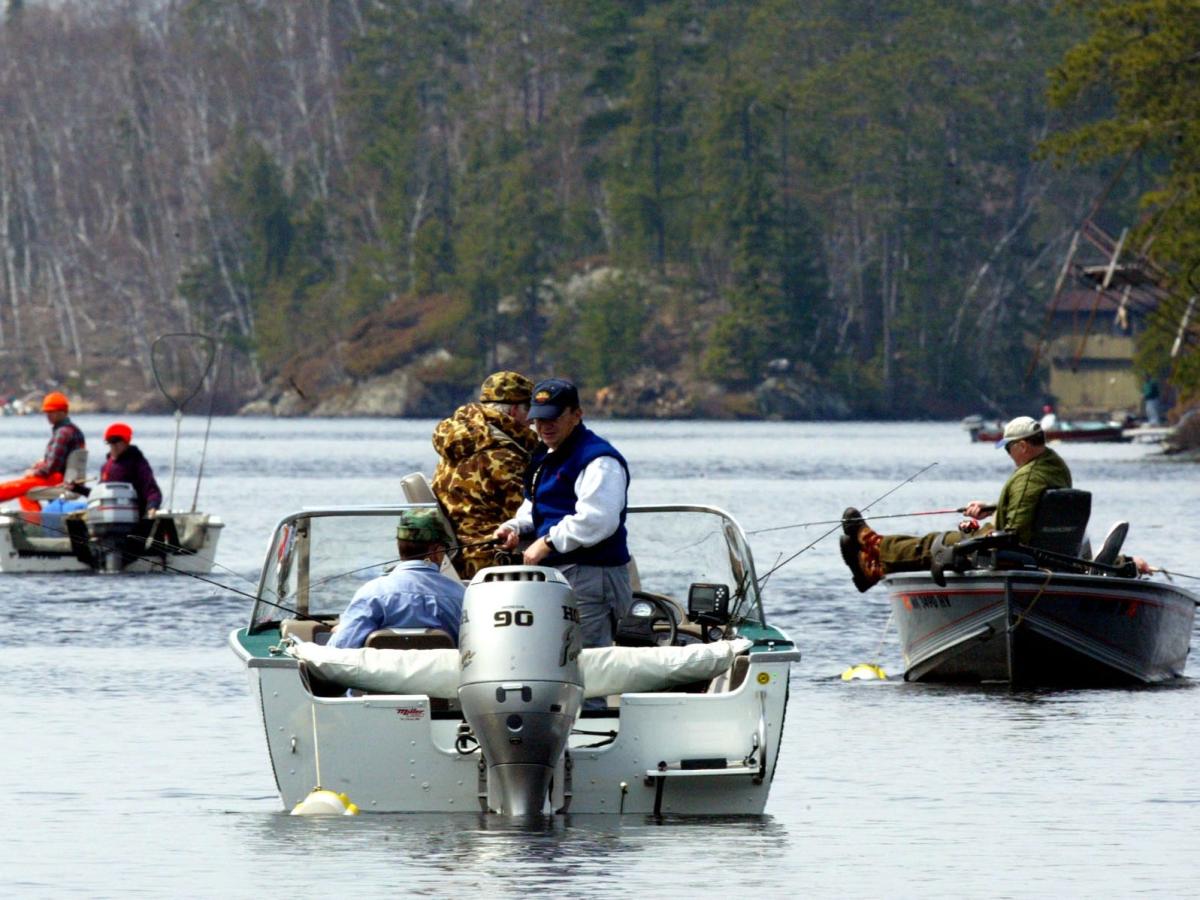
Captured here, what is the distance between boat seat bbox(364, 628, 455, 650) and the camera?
41.5 ft

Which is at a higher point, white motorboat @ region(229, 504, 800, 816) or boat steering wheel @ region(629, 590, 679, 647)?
boat steering wheel @ region(629, 590, 679, 647)

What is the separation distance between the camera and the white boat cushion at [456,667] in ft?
40.8

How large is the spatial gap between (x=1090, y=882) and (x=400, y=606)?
3.23 metres

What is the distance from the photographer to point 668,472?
216 ft

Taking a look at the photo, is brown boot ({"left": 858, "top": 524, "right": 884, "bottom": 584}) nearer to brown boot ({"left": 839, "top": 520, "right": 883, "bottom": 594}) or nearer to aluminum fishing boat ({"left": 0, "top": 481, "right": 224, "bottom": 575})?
brown boot ({"left": 839, "top": 520, "right": 883, "bottom": 594})

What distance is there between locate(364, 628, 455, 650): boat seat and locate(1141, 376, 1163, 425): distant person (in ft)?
279

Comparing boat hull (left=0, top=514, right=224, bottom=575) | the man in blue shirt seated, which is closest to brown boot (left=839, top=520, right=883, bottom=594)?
the man in blue shirt seated

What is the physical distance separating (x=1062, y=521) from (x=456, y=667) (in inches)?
308

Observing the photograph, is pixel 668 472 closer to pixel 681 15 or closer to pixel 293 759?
pixel 293 759

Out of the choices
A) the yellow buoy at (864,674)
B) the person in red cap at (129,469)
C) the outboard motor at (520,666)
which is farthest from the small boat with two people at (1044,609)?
the person in red cap at (129,469)

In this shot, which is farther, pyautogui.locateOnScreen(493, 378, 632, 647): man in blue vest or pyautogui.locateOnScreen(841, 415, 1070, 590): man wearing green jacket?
pyautogui.locateOnScreen(841, 415, 1070, 590): man wearing green jacket

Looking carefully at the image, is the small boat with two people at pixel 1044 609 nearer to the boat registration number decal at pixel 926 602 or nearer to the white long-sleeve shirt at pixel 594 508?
the boat registration number decal at pixel 926 602

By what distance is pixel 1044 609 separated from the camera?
64.2 ft

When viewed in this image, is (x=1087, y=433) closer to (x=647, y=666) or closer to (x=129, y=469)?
(x=129, y=469)
